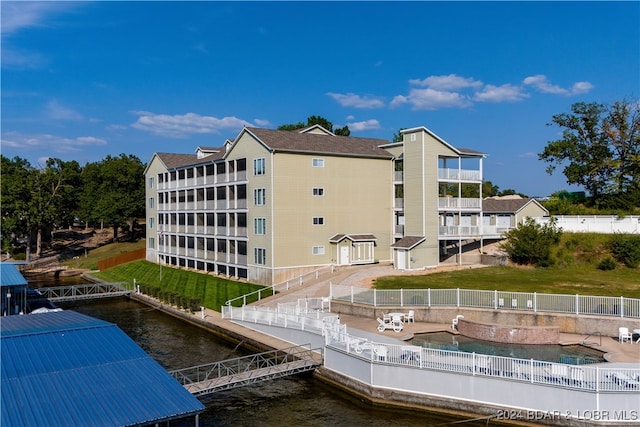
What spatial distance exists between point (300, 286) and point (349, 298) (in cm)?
816

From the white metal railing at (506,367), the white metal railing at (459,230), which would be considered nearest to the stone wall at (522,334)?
the white metal railing at (506,367)

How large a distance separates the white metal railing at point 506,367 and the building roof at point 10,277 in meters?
17.8

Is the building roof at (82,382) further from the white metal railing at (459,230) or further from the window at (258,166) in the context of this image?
the white metal railing at (459,230)

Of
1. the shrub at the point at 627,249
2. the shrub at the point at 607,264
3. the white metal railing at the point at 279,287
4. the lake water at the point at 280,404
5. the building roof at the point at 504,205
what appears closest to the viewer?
the lake water at the point at 280,404

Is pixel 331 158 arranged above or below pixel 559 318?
above

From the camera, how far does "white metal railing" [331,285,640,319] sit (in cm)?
2483

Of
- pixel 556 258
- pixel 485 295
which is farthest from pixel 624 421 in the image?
pixel 556 258

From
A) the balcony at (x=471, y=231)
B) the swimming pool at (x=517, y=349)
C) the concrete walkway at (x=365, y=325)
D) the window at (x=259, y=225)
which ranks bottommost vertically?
the swimming pool at (x=517, y=349)

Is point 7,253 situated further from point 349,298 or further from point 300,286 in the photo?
point 349,298

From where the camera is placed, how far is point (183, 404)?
1285 centimetres

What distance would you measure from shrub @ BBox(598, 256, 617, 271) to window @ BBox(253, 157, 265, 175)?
2763cm

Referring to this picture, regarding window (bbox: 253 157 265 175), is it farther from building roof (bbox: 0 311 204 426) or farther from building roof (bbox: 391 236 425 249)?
building roof (bbox: 0 311 204 426)

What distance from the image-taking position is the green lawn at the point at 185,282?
1563 inches

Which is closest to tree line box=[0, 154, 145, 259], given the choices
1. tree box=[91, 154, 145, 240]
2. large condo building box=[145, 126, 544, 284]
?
tree box=[91, 154, 145, 240]
